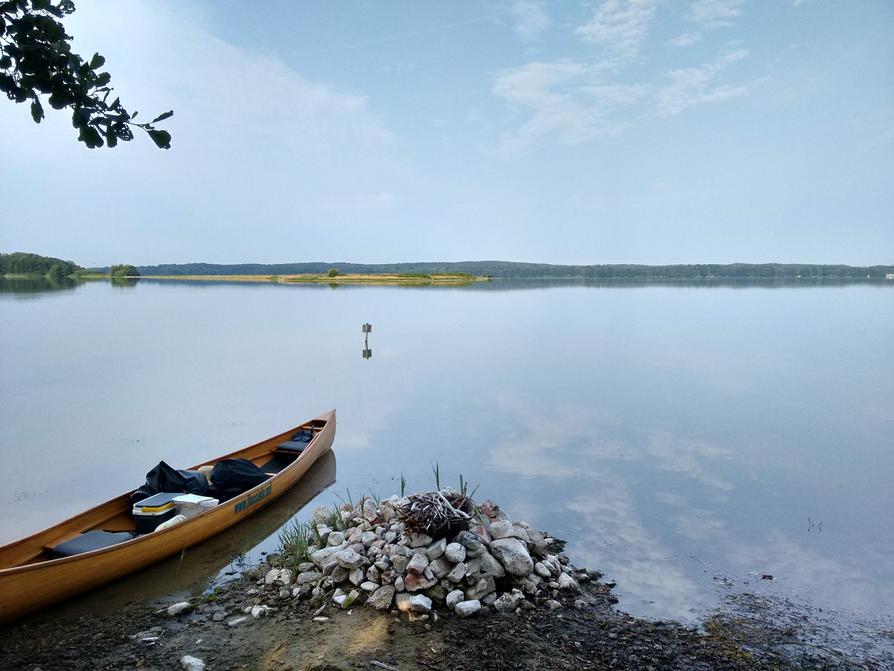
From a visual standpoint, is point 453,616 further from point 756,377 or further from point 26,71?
point 756,377

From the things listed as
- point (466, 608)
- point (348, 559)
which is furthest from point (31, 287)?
point (466, 608)

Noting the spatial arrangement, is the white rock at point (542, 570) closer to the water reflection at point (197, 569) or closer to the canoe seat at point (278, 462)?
the water reflection at point (197, 569)

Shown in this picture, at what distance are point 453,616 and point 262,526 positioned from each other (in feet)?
11.3

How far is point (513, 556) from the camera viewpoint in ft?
17.8

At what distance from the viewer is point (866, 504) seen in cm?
809

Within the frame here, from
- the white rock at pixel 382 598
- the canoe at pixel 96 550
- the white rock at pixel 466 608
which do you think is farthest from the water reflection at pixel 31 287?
the white rock at pixel 466 608

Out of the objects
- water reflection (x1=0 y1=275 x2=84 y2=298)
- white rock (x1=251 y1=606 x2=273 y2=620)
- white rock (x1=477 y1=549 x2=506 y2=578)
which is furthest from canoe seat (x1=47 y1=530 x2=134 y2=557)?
water reflection (x1=0 y1=275 x2=84 y2=298)

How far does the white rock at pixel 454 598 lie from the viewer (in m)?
4.98

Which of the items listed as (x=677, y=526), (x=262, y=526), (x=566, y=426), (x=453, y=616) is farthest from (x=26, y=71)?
(x=566, y=426)

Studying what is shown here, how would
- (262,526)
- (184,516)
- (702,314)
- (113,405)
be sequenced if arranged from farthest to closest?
(702,314) < (113,405) < (262,526) < (184,516)

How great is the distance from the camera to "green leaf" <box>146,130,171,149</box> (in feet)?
8.65

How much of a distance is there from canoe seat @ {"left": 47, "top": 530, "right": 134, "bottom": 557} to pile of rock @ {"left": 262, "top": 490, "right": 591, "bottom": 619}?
5.74 feet

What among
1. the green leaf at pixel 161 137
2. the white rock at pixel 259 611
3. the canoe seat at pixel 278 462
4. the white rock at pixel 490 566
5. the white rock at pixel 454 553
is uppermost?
the green leaf at pixel 161 137

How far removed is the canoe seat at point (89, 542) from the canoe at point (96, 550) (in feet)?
0.26
